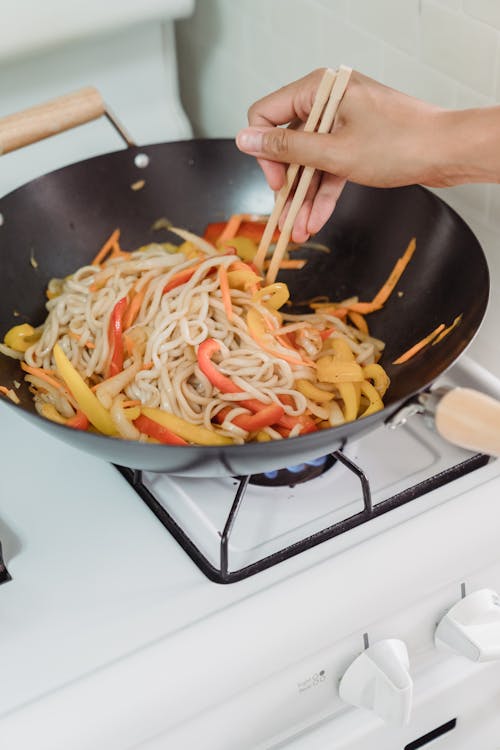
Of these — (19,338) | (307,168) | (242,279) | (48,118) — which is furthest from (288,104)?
(19,338)

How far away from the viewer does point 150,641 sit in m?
0.81

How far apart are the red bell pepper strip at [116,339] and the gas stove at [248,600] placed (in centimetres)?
11

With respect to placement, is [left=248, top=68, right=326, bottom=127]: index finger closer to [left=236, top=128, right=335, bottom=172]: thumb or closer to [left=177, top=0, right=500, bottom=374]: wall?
[left=236, top=128, right=335, bottom=172]: thumb

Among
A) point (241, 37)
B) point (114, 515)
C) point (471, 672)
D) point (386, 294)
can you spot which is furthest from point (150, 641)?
point (241, 37)

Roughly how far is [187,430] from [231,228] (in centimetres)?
41

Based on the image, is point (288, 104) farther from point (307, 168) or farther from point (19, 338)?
point (19, 338)

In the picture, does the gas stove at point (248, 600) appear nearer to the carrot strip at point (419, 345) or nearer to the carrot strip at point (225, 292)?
the carrot strip at point (419, 345)

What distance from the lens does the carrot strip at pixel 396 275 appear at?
1.13 m

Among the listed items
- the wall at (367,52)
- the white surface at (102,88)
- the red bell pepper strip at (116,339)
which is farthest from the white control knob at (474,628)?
the white surface at (102,88)

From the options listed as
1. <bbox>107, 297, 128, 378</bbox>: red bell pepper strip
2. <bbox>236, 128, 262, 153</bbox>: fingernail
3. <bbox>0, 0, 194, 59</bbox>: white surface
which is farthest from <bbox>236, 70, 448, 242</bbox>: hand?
<bbox>0, 0, 194, 59</bbox>: white surface

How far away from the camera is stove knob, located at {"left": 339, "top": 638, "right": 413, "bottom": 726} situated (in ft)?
2.67

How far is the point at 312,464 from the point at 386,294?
0.87 ft

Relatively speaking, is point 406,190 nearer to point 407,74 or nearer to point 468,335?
point 407,74

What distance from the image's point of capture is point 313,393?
3.24 feet
